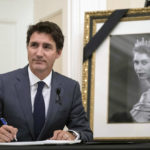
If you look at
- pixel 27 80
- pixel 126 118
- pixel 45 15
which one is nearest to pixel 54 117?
pixel 27 80

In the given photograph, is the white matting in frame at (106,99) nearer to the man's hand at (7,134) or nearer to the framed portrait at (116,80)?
the framed portrait at (116,80)

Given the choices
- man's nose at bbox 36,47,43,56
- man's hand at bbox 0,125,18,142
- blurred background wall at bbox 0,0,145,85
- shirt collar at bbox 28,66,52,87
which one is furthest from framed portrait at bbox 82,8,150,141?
man's hand at bbox 0,125,18,142

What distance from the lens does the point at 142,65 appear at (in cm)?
235

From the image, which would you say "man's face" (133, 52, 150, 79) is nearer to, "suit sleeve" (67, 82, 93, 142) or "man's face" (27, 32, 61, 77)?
"suit sleeve" (67, 82, 93, 142)

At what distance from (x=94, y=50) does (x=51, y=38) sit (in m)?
0.45

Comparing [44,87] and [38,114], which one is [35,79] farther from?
[38,114]

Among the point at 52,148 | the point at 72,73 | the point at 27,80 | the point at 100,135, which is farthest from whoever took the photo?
the point at 72,73

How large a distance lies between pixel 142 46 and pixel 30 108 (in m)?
0.87

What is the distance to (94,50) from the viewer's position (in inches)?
92.7

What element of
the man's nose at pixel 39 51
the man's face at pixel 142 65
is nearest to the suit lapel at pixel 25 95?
the man's nose at pixel 39 51

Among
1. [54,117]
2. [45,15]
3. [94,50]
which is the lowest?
[54,117]

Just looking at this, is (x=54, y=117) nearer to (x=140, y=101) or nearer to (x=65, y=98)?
(x=65, y=98)

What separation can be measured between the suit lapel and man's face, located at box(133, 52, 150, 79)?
2.39 feet

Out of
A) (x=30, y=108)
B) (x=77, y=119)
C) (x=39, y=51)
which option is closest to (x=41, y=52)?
(x=39, y=51)
